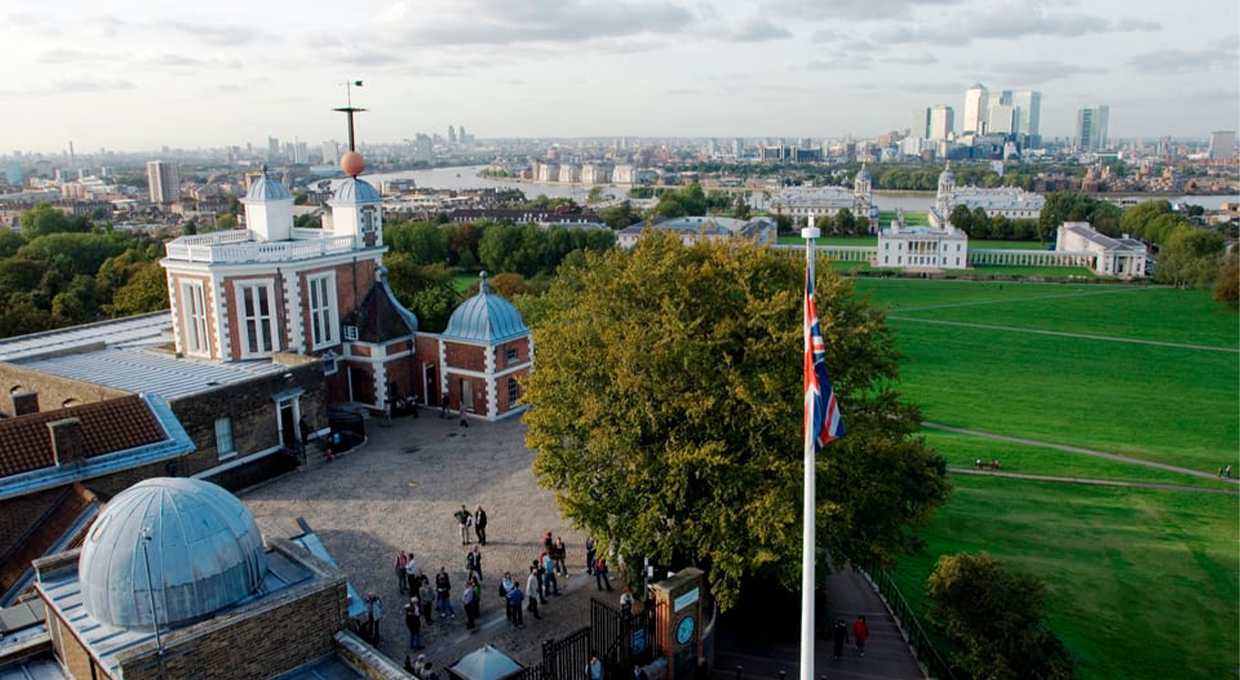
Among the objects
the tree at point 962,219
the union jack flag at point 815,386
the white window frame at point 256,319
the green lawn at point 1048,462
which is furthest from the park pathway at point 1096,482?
the tree at point 962,219

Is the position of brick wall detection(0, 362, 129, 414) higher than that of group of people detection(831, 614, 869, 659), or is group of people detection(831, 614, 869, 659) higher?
brick wall detection(0, 362, 129, 414)

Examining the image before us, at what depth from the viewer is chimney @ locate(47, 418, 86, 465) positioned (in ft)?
72.1

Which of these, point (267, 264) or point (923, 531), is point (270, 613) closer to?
point (267, 264)

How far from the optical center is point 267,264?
35312 mm

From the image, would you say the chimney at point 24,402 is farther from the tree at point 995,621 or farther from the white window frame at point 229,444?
the tree at point 995,621

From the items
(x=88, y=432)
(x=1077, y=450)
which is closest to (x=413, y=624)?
(x=88, y=432)

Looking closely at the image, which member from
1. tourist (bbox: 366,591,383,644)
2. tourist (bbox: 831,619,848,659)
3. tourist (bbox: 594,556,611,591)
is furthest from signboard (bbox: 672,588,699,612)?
tourist (bbox: 366,591,383,644)

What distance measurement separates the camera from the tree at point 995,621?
21.9 metres

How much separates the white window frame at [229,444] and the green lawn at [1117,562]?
23162 millimetres

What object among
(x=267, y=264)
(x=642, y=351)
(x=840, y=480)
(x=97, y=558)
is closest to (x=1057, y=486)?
(x=840, y=480)

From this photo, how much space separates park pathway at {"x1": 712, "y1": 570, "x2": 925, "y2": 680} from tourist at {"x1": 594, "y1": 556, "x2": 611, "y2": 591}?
340 centimetres

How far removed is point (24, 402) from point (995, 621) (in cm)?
2949

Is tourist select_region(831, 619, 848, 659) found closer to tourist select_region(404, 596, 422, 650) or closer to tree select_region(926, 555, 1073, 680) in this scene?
tree select_region(926, 555, 1073, 680)

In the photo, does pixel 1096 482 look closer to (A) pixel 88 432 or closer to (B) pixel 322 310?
(B) pixel 322 310
